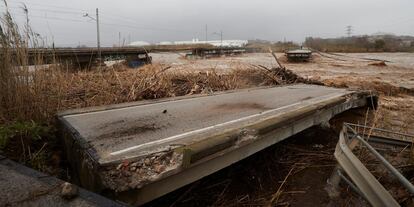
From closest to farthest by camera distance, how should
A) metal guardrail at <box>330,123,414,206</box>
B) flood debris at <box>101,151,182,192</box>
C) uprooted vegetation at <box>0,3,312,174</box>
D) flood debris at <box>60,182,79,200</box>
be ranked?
1. flood debris at <box>60,182,79,200</box>
2. flood debris at <box>101,151,182,192</box>
3. metal guardrail at <box>330,123,414,206</box>
4. uprooted vegetation at <box>0,3,312,174</box>

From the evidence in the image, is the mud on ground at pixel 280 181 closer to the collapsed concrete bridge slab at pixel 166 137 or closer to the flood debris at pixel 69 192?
the collapsed concrete bridge slab at pixel 166 137

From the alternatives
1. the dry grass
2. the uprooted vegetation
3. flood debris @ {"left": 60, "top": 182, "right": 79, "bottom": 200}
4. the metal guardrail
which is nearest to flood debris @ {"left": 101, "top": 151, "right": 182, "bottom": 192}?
flood debris @ {"left": 60, "top": 182, "right": 79, "bottom": 200}

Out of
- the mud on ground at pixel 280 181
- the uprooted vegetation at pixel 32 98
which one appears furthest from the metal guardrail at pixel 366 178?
the uprooted vegetation at pixel 32 98

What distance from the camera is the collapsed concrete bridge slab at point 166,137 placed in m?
A: 1.65

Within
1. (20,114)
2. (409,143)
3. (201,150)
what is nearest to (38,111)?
(20,114)

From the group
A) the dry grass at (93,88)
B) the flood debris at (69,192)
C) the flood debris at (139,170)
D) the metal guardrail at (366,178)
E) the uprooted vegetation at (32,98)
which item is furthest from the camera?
the dry grass at (93,88)

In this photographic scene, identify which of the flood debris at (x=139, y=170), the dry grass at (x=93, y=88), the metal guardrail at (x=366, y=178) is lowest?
the metal guardrail at (x=366, y=178)

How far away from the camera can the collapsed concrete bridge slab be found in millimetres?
1654

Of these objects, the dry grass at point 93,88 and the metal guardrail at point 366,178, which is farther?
the dry grass at point 93,88

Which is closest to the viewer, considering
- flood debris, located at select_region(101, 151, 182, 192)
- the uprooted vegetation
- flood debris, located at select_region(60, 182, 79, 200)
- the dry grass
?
A: flood debris, located at select_region(60, 182, 79, 200)

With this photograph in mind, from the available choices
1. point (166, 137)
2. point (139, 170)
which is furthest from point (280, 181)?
point (139, 170)

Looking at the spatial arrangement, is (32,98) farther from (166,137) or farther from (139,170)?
(139,170)

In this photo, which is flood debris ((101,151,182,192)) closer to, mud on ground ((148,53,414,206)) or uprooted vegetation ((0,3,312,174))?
mud on ground ((148,53,414,206))

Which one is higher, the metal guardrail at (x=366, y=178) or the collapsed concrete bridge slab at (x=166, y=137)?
the collapsed concrete bridge slab at (x=166, y=137)
